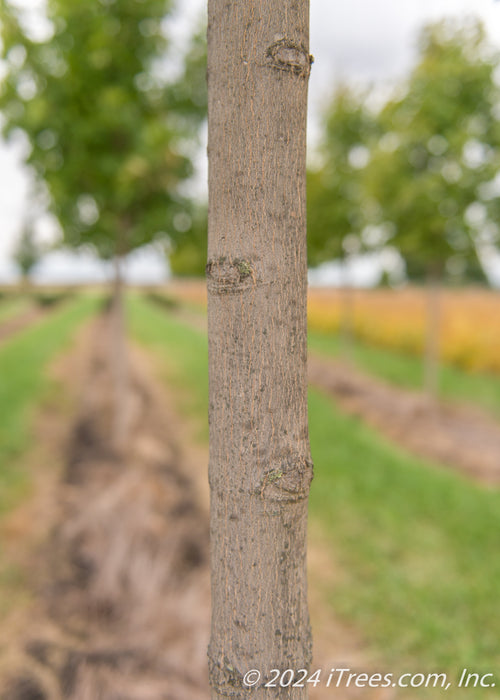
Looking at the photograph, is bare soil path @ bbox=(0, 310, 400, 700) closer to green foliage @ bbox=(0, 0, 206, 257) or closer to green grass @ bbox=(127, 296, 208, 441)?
green grass @ bbox=(127, 296, 208, 441)

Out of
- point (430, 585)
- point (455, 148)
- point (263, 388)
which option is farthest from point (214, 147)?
point (455, 148)

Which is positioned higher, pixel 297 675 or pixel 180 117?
pixel 180 117

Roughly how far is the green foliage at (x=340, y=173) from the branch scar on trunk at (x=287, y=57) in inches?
407

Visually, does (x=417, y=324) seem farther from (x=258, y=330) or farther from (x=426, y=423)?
(x=258, y=330)

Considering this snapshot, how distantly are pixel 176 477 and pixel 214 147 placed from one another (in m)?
4.95

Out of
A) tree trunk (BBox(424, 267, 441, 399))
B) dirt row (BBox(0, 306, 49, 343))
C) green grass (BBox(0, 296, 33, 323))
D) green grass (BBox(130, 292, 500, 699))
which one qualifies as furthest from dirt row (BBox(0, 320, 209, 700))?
green grass (BBox(0, 296, 33, 323))

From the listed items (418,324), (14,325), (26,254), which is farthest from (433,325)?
(26,254)

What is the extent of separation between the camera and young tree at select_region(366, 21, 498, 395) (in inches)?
296

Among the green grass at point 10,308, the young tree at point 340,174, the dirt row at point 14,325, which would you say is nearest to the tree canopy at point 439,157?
the young tree at point 340,174

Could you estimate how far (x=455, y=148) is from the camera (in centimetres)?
751

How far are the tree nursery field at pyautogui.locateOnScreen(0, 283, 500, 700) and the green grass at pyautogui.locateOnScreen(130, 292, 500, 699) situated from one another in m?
0.01

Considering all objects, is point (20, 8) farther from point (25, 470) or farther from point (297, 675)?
point (297, 675)

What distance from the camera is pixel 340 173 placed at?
1143 centimetres

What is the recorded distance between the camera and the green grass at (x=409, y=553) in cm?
Result: 322
